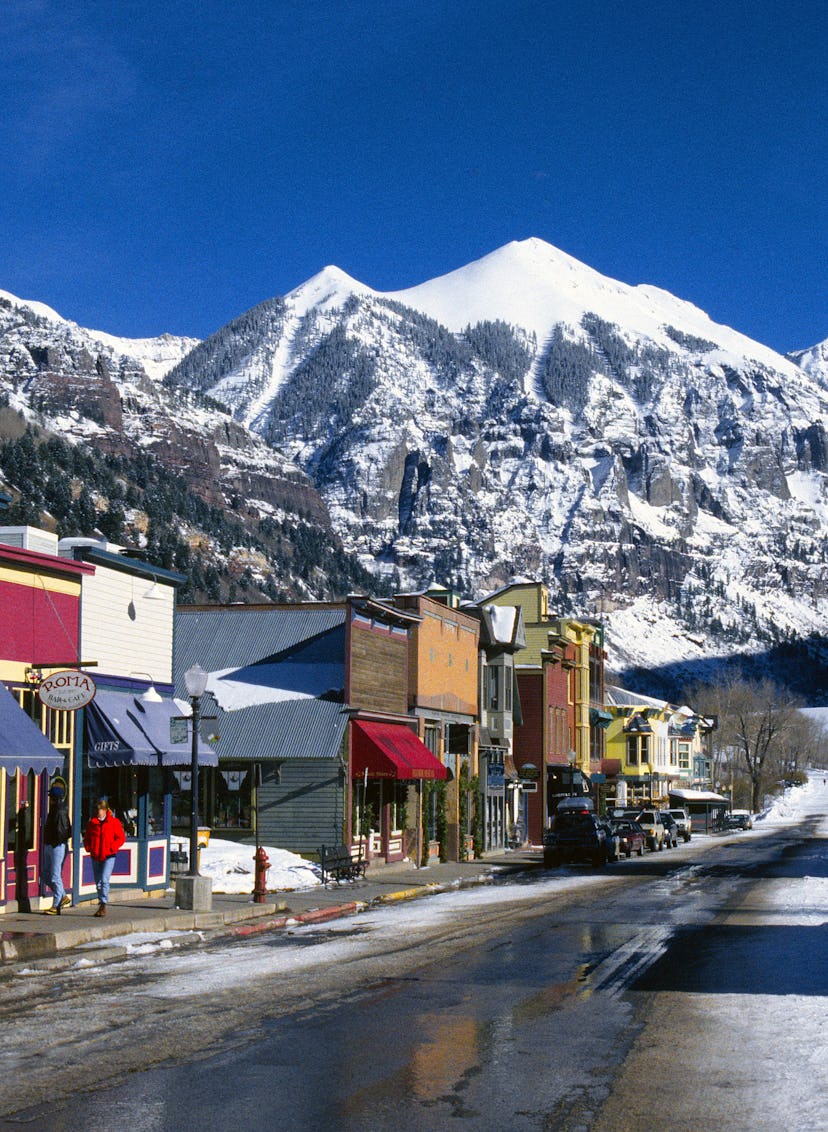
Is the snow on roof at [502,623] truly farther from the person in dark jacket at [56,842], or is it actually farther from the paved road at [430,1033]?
the person in dark jacket at [56,842]

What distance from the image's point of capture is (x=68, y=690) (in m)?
22.6

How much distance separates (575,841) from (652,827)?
14861 mm

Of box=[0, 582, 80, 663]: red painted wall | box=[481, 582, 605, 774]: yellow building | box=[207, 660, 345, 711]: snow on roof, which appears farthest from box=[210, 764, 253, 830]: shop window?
box=[481, 582, 605, 774]: yellow building

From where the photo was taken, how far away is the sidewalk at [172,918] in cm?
1894

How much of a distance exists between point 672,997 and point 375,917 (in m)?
11.3

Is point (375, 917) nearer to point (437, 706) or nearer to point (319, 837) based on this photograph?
point (319, 837)

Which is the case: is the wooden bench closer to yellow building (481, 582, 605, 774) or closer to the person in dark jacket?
the person in dark jacket

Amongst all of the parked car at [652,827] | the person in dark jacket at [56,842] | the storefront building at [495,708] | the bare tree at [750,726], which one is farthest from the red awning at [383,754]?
the bare tree at [750,726]

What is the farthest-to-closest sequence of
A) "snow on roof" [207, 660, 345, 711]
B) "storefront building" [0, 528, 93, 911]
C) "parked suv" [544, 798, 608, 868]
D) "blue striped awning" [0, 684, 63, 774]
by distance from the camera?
1. "parked suv" [544, 798, 608, 868]
2. "snow on roof" [207, 660, 345, 711]
3. "storefront building" [0, 528, 93, 911]
4. "blue striped awning" [0, 684, 63, 774]

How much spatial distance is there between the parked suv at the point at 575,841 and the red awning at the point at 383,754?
7962 mm

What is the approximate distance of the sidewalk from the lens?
18938 mm

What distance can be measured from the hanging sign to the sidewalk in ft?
10.7

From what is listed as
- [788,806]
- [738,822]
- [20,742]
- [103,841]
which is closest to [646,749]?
[738,822]

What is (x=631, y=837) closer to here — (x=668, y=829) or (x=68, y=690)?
(x=668, y=829)
